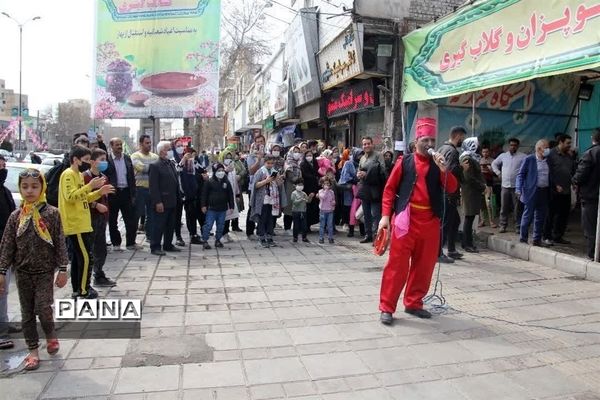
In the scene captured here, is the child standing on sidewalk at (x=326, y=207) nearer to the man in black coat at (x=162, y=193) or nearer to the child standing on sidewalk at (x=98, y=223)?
the man in black coat at (x=162, y=193)

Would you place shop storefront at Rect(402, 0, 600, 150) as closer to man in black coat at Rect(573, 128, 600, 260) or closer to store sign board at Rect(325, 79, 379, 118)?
man in black coat at Rect(573, 128, 600, 260)

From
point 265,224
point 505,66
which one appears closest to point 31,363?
point 265,224

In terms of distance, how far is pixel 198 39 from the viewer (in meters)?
11.6

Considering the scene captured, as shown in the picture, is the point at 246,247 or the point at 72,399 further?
the point at 246,247

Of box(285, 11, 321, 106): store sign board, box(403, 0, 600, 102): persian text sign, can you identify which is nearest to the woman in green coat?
box(403, 0, 600, 102): persian text sign

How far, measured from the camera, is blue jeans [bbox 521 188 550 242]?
8.14 m

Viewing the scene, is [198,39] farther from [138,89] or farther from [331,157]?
[331,157]

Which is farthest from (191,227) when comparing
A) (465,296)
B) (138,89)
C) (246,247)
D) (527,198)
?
(527,198)

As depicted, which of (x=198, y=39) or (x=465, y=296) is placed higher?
(x=198, y=39)

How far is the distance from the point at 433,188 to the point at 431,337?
1.46 m

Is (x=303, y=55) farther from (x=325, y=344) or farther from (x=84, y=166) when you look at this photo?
(x=325, y=344)

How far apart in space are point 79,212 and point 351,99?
1054cm

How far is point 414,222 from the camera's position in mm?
4980

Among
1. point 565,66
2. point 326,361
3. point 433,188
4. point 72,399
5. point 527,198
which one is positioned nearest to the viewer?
point 72,399
